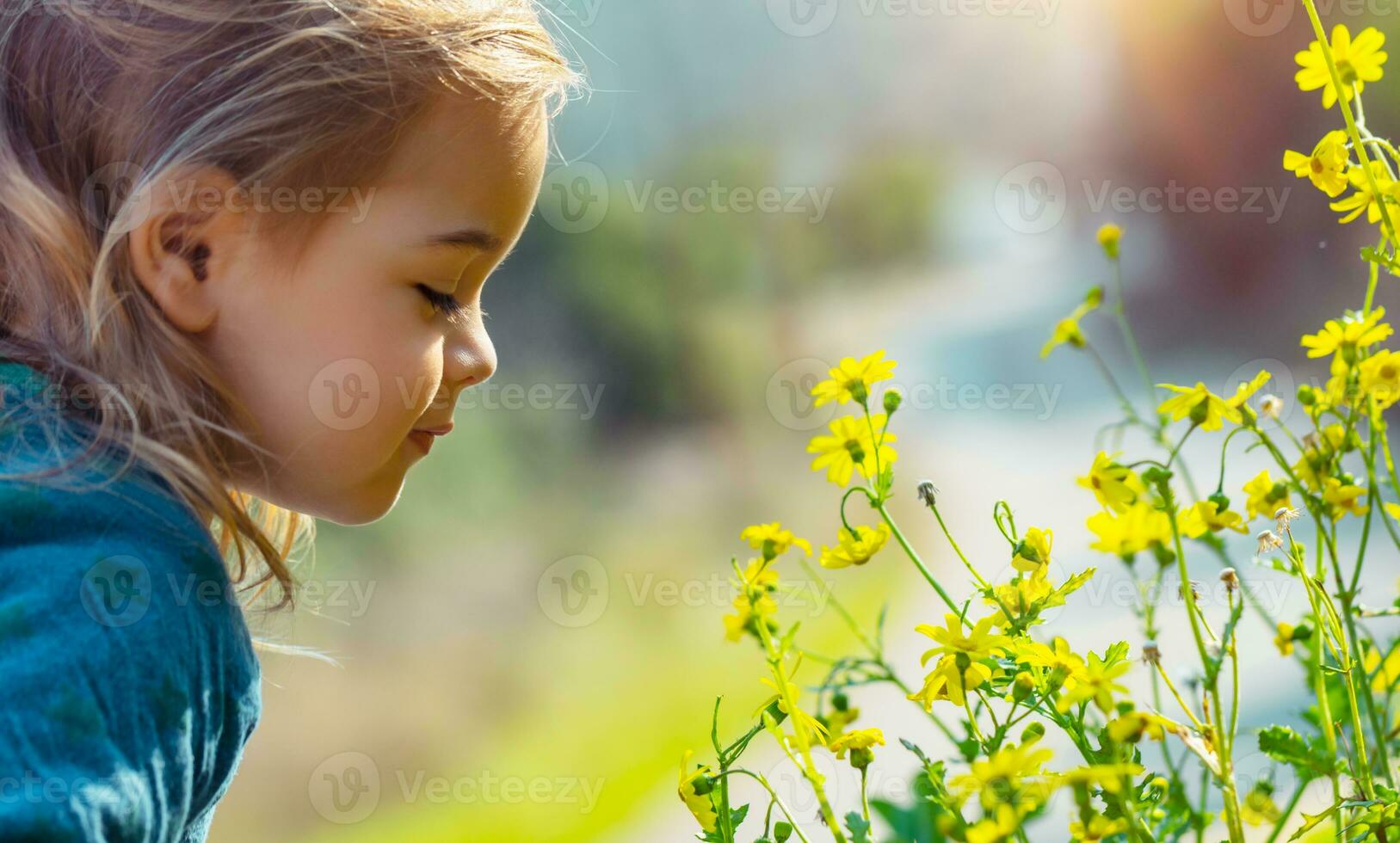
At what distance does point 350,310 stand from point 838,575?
1.31 m

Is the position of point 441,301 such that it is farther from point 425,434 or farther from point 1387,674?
point 1387,674

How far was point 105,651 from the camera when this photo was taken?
424 mm

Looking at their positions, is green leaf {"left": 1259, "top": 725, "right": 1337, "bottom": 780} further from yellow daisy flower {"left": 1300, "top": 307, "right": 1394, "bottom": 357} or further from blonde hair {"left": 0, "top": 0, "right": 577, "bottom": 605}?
blonde hair {"left": 0, "top": 0, "right": 577, "bottom": 605}

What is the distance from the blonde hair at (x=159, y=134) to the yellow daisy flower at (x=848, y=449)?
0.28m

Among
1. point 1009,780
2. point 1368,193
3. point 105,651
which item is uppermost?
point 1368,193

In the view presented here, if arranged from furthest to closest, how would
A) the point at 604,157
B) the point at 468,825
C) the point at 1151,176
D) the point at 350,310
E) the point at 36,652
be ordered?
the point at 1151,176, the point at 604,157, the point at 468,825, the point at 350,310, the point at 36,652

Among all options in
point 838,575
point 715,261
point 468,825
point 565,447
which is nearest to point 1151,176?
point 715,261

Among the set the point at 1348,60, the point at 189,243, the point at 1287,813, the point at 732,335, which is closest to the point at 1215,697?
the point at 1287,813

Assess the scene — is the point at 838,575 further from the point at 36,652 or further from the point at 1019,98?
the point at 36,652

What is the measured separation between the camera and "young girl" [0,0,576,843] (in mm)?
537

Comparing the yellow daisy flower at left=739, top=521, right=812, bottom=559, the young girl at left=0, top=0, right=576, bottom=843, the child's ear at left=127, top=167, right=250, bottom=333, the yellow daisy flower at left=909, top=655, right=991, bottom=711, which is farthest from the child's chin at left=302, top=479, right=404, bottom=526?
the yellow daisy flower at left=909, top=655, right=991, bottom=711

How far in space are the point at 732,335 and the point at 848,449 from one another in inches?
65.2

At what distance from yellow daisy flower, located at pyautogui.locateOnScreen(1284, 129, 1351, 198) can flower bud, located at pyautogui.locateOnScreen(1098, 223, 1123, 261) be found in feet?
0.79

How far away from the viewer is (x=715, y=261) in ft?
6.95
